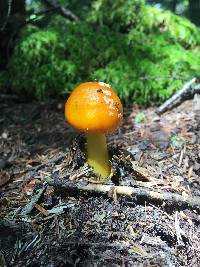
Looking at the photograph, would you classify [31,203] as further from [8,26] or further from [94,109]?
[8,26]

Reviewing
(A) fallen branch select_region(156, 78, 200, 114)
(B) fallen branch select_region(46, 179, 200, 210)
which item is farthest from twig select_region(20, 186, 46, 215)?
(A) fallen branch select_region(156, 78, 200, 114)

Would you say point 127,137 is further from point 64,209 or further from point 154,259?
point 154,259

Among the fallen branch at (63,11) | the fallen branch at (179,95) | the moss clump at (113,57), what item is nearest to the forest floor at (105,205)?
the fallen branch at (179,95)

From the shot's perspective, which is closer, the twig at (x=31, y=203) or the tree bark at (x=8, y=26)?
the twig at (x=31, y=203)

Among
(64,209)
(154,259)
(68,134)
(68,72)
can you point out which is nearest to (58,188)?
(64,209)

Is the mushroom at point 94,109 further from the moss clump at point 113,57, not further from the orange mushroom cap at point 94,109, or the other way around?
the moss clump at point 113,57

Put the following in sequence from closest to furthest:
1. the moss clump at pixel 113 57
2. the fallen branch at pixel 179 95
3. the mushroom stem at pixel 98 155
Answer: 1. the mushroom stem at pixel 98 155
2. the fallen branch at pixel 179 95
3. the moss clump at pixel 113 57
